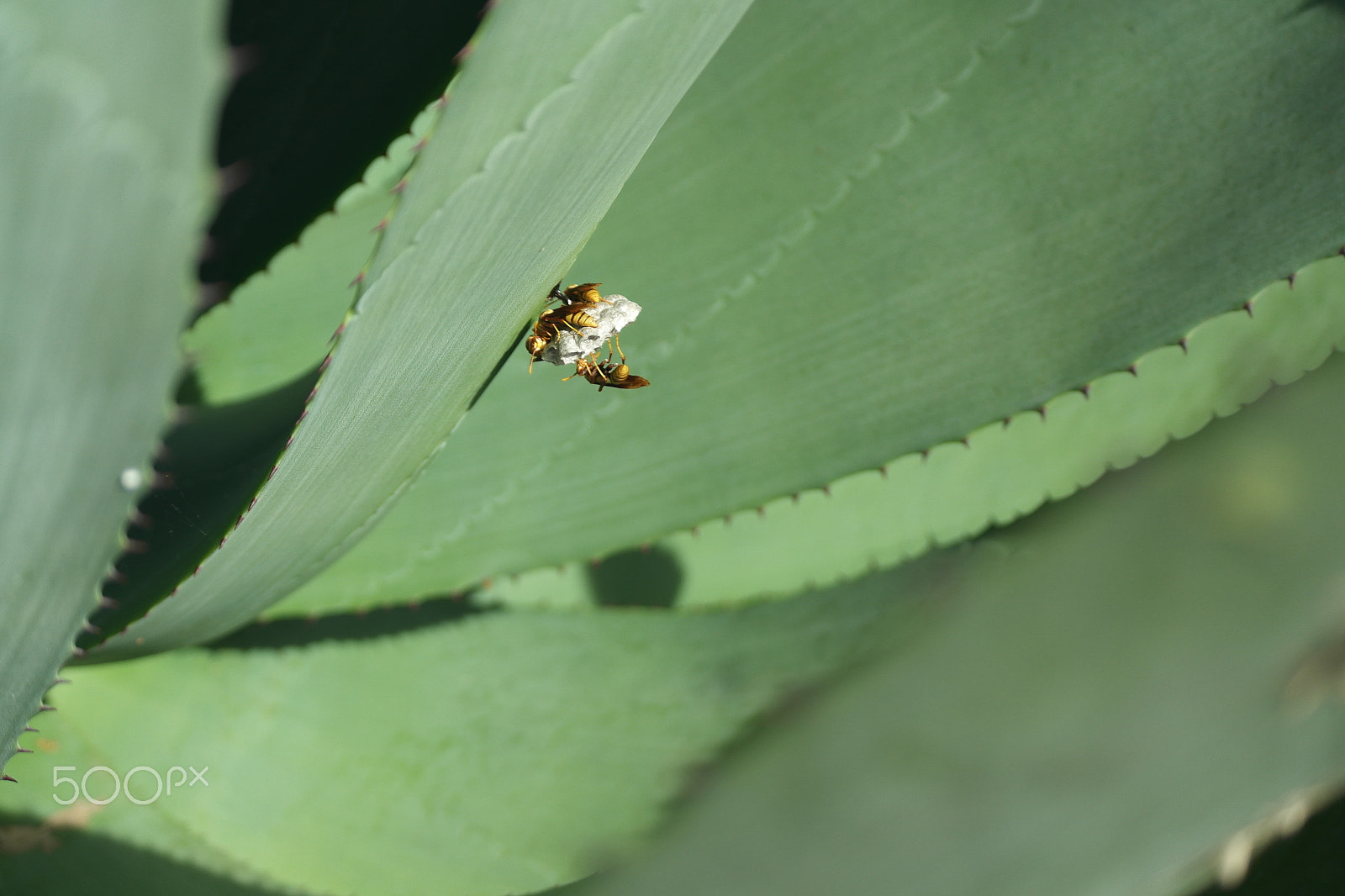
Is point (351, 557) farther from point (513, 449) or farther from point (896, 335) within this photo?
point (896, 335)

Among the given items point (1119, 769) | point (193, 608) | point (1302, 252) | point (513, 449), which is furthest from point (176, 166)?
point (1119, 769)

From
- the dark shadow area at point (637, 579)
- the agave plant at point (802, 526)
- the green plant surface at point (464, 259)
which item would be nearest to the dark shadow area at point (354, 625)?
the agave plant at point (802, 526)

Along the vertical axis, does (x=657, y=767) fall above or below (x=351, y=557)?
below

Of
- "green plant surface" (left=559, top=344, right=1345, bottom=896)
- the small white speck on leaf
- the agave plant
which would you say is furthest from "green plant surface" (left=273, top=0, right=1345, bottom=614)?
the small white speck on leaf

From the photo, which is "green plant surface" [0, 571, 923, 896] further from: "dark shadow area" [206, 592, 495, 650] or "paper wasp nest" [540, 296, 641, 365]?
"paper wasp nest" [540, 296, 641, 365]

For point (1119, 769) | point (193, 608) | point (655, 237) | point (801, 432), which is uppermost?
point (655, 237)
